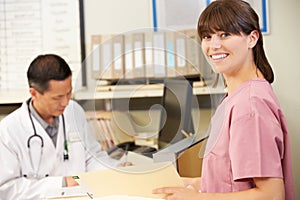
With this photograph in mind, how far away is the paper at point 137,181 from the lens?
1007 millimetres

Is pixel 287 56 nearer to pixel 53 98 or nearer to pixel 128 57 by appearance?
pixel 53 98

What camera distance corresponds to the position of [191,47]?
0.94 meters

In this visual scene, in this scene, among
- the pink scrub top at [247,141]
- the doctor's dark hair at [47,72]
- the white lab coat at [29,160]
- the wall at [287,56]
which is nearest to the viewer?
the pink scrub top at [247,141]

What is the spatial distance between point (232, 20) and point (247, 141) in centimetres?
26

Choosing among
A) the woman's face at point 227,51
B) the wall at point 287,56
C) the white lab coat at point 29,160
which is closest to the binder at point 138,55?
the woman's face at point 227,51

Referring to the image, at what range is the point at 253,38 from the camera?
0.95 meters

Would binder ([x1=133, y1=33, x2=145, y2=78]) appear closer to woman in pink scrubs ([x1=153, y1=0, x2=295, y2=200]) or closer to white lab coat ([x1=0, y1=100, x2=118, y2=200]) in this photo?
woman in pink scrubs ([x1=153, y1=0, x2=295, y2=200])

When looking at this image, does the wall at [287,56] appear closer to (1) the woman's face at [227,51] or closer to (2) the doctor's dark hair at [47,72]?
(2) the doctor's dark hair at [47,72]

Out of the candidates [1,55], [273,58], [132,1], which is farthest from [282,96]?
[1,55]

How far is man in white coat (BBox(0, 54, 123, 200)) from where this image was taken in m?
1.84

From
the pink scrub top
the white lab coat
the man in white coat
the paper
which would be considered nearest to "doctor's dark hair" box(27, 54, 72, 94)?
the man in white coat

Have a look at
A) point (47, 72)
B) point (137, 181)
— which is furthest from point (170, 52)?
point (47, 72)

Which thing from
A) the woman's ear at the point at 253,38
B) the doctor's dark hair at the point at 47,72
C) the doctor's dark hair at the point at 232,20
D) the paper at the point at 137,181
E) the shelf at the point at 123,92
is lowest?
the paper at the point at 137,181

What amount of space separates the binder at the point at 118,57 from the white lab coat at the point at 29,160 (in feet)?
2.63
